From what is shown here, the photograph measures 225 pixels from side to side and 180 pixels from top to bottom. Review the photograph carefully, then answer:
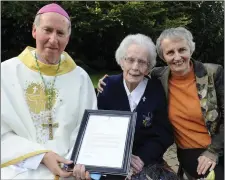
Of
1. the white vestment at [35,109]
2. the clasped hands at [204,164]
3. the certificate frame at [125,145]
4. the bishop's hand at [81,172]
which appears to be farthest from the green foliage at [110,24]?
the bishop's hand at [81,172]

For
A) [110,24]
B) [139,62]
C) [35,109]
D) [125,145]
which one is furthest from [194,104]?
[110,24]

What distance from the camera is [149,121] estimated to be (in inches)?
108

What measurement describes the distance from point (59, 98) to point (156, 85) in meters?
0.80

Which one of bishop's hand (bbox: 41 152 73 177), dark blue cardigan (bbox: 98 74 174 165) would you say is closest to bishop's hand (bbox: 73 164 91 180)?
bishop's hand (bbox: 41 152 73 177)

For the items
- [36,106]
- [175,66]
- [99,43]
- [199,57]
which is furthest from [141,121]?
[199,57]

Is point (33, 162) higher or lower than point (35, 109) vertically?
lower

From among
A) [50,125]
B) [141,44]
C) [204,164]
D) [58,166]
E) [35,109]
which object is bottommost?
[204,164]

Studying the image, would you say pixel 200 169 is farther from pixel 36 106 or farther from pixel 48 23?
pixel 48 23

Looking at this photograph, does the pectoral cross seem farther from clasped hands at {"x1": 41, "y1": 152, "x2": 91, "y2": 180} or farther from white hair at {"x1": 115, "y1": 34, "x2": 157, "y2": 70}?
white hair at {"x1": 115, "y1": 34, "x2": 157, "y2": 70}

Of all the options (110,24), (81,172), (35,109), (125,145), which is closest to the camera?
(81,172)

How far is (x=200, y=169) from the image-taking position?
276cm

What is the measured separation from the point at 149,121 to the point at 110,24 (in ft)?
33.7

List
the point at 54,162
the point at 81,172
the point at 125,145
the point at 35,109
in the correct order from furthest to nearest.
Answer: the point at 35,109
the point at 54,162
the point at 125,145
the point at 81,172

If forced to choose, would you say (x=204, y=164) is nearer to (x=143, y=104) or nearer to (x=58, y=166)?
(x=143, y=104)
